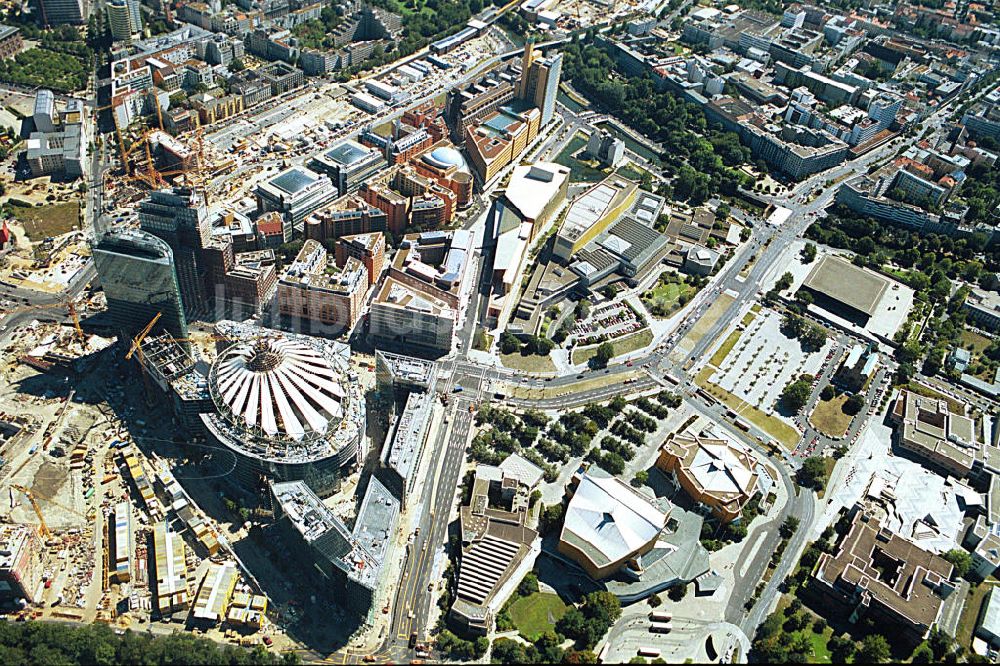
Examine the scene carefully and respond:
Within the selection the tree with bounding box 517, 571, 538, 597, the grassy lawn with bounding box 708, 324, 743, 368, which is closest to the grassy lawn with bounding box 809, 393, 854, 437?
the grassy lawn with bounding box 708, 324, 743, 368

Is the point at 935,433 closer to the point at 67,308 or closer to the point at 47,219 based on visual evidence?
the point at 67,308

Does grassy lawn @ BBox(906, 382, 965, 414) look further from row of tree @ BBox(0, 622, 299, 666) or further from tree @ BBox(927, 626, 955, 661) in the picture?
Answer: row of tree @ BBox(0, 622, 299, 666)

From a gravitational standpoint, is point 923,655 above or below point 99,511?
above

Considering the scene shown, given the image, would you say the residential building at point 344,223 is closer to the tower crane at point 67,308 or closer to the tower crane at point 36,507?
the tower crane at point 67,308

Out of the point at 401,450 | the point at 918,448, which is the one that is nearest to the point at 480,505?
the point at 401,450

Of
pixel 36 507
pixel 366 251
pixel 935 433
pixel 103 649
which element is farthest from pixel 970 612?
pixel 36 507
